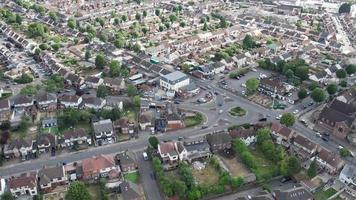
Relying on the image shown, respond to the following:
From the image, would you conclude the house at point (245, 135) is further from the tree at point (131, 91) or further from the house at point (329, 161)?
the tree at point (131, 91)

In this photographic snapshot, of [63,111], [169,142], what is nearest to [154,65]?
[63,111]

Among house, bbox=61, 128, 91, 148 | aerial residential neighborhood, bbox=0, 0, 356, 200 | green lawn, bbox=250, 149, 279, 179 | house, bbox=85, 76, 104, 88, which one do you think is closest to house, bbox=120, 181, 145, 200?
aerial residential neighborhood, bbox=0, 0, 356, 200

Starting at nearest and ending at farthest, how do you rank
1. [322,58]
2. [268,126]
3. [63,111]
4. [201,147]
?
[201,147] < [268,126] < [63,111] < [322,58]

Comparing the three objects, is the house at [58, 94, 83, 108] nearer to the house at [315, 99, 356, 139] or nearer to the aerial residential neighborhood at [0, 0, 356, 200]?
the aerial residential neighborhood at [0, 0, 356, 200]

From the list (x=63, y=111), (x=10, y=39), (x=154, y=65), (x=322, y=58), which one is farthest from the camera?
(x=10, y=39)

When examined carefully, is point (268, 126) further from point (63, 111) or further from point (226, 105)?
point (63, 111)

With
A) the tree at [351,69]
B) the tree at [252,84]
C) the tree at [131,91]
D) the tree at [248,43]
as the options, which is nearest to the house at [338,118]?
the tree at [252,84]

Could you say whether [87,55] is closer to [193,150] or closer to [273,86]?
[273,86]
